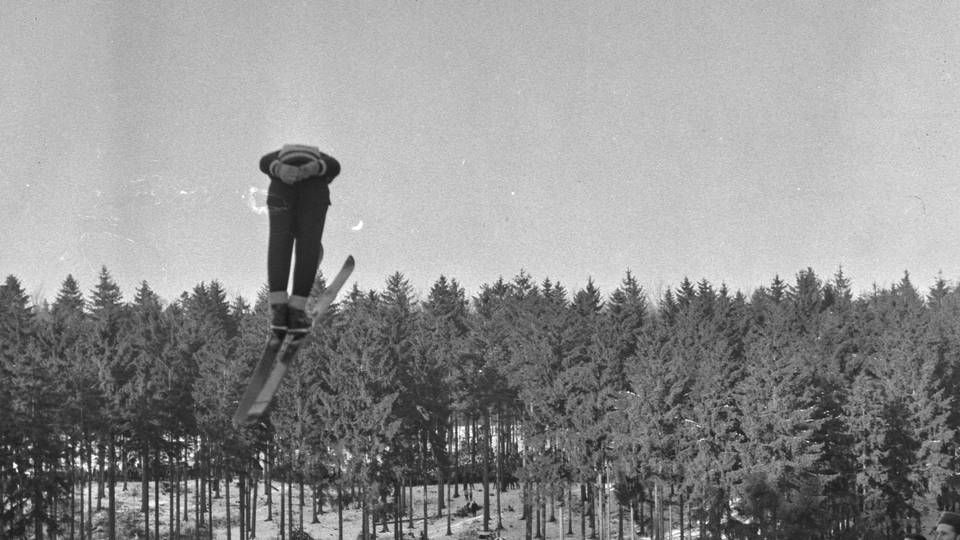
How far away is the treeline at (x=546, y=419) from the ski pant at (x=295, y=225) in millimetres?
36593

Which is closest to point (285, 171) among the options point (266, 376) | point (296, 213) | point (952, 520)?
point (296, 213)

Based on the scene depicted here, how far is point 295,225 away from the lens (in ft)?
19.0

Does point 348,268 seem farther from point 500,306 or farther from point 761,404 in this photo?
point 500,306

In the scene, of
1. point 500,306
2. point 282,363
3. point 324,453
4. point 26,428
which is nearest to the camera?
point 282,363

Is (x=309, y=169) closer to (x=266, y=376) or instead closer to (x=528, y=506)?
(x=266, y=376)

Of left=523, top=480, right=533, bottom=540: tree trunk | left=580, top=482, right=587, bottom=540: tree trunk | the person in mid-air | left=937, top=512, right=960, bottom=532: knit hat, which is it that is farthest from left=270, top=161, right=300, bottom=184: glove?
left=523, top=480, right=533, bottom=540: tree trunk

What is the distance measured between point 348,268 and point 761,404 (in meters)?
40.2

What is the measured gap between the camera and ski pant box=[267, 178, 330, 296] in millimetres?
5695

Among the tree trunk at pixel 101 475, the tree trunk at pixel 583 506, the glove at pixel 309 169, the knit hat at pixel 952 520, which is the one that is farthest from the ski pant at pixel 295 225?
the tree trunk at pixel 583 506

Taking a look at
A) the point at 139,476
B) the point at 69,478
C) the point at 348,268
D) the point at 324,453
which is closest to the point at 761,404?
the point at 324,453

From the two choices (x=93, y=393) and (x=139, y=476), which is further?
(x=139, y=476)

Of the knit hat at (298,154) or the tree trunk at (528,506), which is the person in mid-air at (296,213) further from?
the tree trunk at (528,506)

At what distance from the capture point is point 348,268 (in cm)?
761

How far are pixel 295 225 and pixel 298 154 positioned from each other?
60cm
